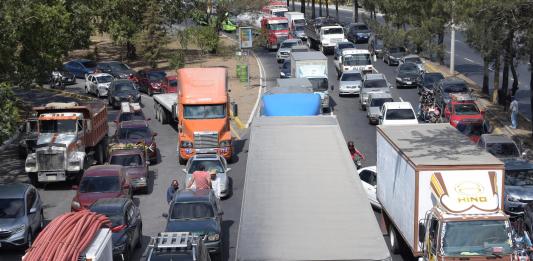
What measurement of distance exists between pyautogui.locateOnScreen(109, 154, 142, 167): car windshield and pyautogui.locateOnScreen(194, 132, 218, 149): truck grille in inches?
136

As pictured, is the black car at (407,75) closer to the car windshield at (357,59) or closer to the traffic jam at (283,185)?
the car windshield at (357,59)

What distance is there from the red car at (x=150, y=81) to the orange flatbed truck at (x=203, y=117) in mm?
17686

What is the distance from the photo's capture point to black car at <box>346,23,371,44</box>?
2916 inches

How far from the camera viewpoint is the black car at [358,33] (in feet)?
243

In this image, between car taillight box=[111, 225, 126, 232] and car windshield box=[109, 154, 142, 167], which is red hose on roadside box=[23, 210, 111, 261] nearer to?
car taillight box=[111, 225, 126, 232]

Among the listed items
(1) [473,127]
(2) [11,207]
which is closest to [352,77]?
(1) [473,127]

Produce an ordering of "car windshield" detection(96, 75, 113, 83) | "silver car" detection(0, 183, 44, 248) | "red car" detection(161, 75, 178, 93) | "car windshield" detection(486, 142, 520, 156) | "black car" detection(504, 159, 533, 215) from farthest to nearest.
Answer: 1. "car windshield" detection(96, 75, 113, 83)
2. "red car" detection(161, 75, 178, 93)
3. "car windshield" detection(486, 142, 520, 156)
4. "black car" detection(504, 159, 533, 215)
5. "silver car" detection(0, 183, 44, 248)

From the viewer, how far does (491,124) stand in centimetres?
4075

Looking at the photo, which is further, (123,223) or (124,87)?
(124,87)

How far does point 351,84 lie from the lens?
4888cm

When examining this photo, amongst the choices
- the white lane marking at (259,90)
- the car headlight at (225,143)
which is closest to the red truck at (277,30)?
the white lane marking at (259,90)

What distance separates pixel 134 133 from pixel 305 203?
20131 mm

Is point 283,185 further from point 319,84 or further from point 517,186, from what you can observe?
point 319,84

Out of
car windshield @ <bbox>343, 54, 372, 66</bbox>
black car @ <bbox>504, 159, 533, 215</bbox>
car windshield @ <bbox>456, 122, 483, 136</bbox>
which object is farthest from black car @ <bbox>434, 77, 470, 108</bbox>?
black car @ <bbox>504, 159, 533, 215</bbox>
